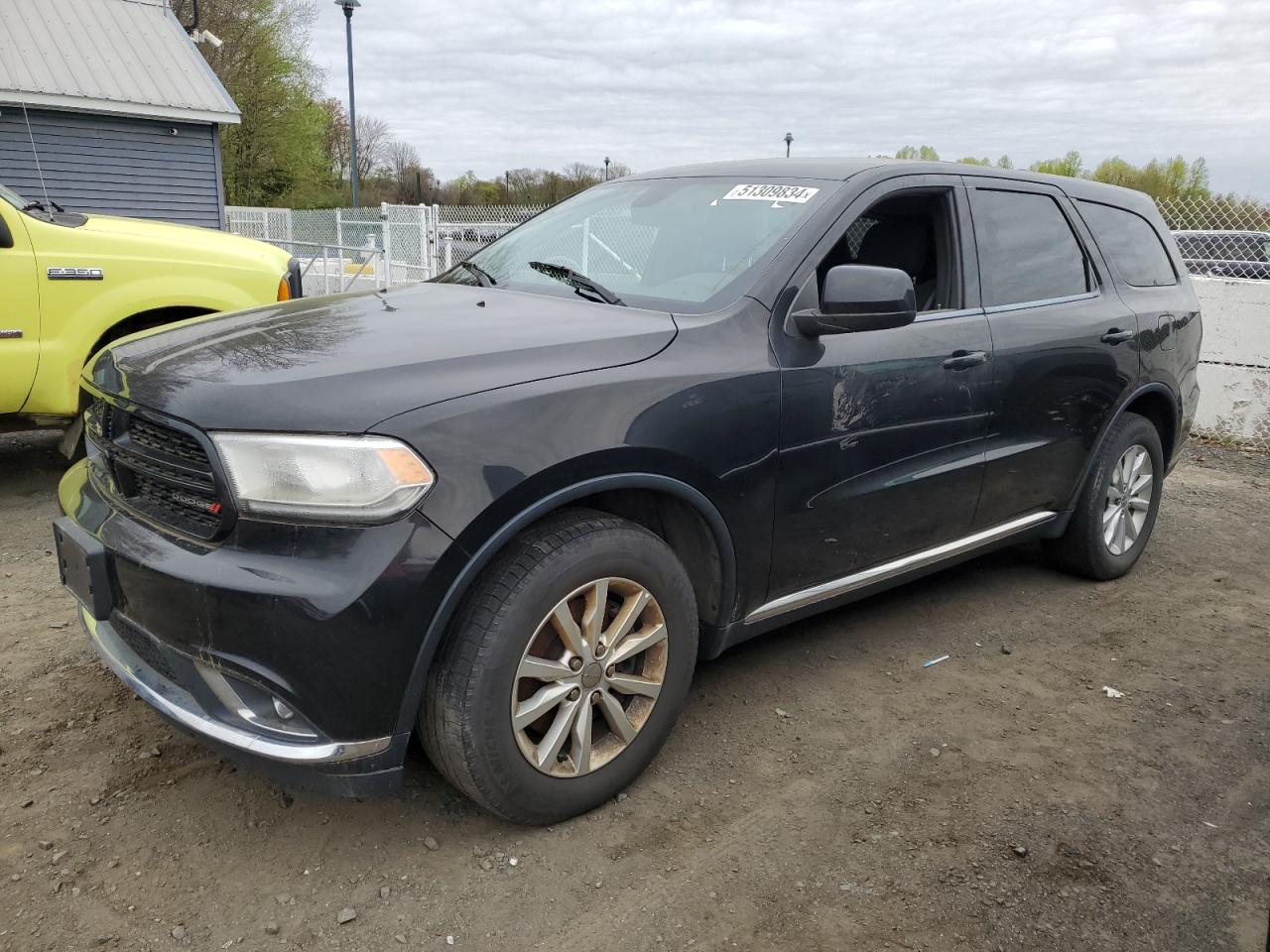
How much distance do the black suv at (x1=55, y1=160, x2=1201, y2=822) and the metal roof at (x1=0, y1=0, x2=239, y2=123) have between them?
14.1 metres

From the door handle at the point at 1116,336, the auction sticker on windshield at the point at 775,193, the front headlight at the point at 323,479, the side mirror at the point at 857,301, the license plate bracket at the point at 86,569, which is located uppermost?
the auction sticker on windshield at the point at 775,193

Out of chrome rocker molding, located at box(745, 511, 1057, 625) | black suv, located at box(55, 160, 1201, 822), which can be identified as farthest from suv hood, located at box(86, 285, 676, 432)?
chrome rocker molding, located at box(745, 511, 1057, 625)

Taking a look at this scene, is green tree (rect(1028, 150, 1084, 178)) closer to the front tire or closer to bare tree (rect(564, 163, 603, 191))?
bare tree (rect(564, 163, 603, 191))

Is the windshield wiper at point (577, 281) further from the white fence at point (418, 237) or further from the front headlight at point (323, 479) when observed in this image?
the white fence at point (418, 237)

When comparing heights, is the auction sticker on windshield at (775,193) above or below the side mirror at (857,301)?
above

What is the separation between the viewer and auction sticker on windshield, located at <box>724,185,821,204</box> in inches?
129

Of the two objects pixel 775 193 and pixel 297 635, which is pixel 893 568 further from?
pixel 297 635

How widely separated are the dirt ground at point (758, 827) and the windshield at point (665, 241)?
1410mm

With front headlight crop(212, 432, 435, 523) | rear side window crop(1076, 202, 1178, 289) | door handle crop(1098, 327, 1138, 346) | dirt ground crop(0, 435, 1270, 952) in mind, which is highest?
rear side window crop(1076, 202, 1178, 289)

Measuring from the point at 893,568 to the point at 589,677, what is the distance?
139 cm

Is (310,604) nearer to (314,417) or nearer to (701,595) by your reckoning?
(314,417)

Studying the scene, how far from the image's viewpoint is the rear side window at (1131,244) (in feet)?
14.3

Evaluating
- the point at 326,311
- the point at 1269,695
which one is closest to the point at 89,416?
the point at 326,311

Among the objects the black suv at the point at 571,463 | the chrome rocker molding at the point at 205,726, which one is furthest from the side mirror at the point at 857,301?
the chrome rocker molding at the point at 205,726
